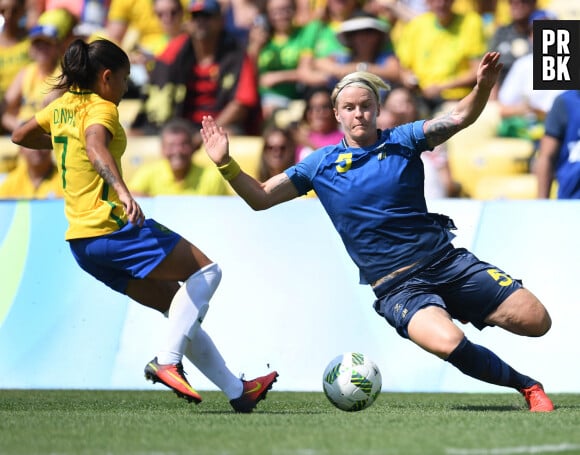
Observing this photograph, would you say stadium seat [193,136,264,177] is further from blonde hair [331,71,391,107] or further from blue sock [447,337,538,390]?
blue sock [447,337,538,390]

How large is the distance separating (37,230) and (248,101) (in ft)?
11.3

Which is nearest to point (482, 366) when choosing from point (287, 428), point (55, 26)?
point (287, 428)

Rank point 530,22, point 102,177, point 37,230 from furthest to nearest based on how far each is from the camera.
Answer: point 530,22 → point 37,230 → point 102,177

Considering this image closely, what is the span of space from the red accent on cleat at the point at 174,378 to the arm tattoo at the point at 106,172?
0.99 metres

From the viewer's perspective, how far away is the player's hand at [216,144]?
6.28 m

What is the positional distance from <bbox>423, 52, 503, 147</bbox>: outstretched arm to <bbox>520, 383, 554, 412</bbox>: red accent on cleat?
1.50m

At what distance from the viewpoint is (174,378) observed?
602 centimetres

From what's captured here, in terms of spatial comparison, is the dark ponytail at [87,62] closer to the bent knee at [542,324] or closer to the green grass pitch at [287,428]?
the green grass pitch at [287,428]

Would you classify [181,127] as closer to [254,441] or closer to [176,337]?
[176,337]

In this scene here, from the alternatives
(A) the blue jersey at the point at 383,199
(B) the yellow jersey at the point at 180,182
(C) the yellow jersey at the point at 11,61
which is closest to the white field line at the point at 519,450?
(A) the blue jersey at the point at 383,199

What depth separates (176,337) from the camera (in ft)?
20.5

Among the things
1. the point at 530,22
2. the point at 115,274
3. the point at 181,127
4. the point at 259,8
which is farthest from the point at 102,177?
the point at 259,8

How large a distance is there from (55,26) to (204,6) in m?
1.92

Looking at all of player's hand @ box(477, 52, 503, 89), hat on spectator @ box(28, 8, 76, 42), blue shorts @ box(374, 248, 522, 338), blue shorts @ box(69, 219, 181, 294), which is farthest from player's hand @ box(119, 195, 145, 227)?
hat on spectator @ box(28, 8, 76, 42)
